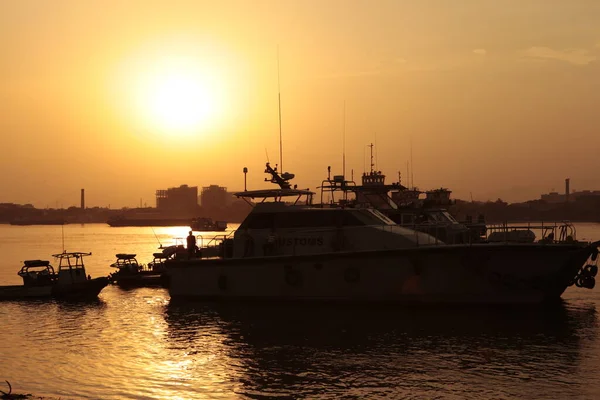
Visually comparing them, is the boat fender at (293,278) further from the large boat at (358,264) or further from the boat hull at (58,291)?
the boat hull at (58,291)

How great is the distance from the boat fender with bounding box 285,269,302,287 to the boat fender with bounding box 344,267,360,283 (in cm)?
189

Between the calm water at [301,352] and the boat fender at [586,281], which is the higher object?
the boat fender at [586,281]

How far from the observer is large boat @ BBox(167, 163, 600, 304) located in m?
22.2

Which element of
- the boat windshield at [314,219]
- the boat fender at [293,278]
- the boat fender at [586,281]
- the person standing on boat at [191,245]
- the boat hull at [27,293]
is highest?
the boat windshield at [314,219]

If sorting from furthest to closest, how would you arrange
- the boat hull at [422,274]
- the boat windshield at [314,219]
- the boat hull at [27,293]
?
the boat hull at [27,293] → the boat windshield at [314,219] → the boat hull at [422,274]

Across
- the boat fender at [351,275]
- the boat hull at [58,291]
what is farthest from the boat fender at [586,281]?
the boat hull at [58,291]

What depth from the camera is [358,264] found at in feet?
76.6

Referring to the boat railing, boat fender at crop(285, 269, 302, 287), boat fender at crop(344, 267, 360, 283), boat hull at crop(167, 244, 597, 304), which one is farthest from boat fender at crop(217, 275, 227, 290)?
the boat railing

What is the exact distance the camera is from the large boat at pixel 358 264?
22.2m

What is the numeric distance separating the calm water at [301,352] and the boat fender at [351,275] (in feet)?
3.78

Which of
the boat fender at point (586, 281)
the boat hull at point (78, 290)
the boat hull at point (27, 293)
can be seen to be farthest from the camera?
the boat hull at point (27, 293)

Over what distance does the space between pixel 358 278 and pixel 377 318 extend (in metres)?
1.87

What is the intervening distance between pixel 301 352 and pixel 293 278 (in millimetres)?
6797

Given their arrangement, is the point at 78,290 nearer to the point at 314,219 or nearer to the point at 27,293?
the point at 27,293
